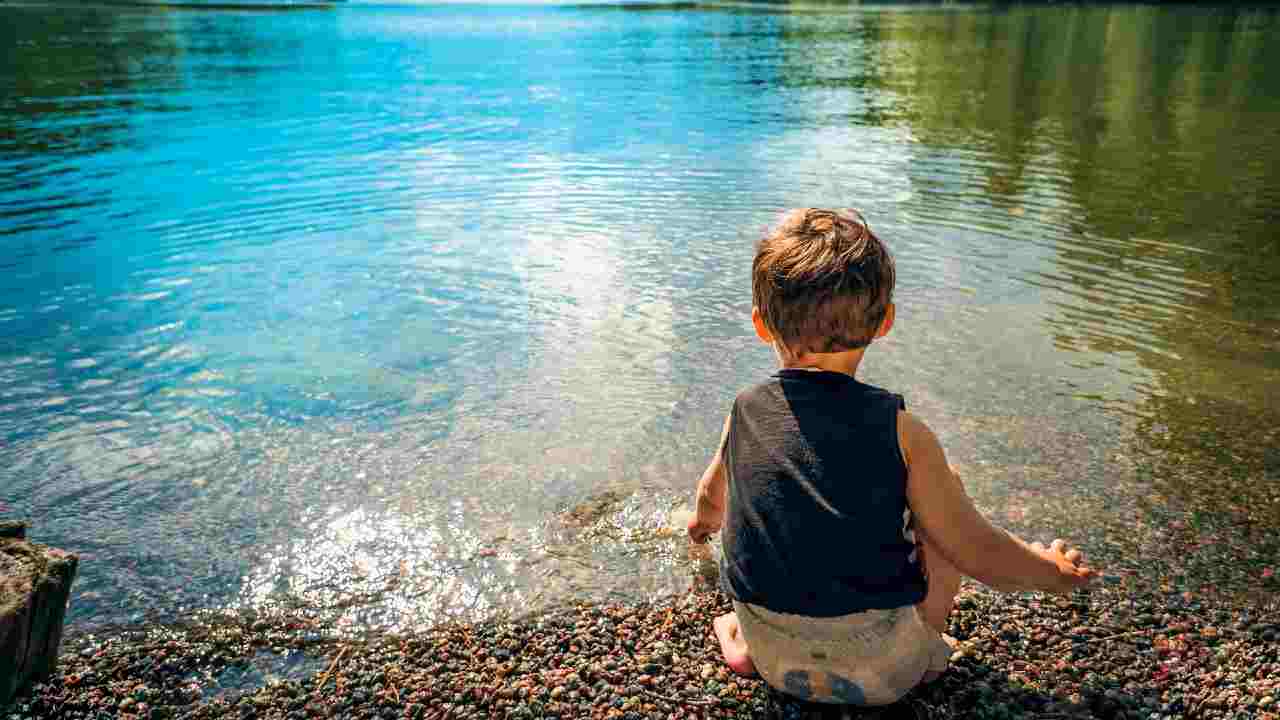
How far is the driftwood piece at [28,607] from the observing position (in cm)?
345

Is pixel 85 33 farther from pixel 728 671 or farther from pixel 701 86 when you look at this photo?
pixel 728 671

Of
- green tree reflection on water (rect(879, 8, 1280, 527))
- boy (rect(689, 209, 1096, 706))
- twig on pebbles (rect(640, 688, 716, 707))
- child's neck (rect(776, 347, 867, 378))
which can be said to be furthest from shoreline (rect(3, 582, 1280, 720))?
green tree reflection on water (rect(879, 8, 1280, 527))

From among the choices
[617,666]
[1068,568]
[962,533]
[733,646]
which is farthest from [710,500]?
[1068,568]

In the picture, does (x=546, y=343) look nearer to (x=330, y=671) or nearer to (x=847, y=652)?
(x=330, y=671)

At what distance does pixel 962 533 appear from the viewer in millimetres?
3359

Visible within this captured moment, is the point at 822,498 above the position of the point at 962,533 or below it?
above

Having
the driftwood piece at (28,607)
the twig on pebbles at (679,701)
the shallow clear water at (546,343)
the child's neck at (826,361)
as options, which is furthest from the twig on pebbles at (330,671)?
the child's neck at (826,361)

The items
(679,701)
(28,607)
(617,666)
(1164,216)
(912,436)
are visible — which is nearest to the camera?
(912,436)

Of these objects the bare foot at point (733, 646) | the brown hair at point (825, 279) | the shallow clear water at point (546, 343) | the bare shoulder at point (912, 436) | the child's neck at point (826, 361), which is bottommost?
the shallow clear water at point (546, 343)

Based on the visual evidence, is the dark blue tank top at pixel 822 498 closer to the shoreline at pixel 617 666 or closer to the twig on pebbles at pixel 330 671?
the shoreline at pixel 617 666

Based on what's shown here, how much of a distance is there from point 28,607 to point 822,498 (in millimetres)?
3217

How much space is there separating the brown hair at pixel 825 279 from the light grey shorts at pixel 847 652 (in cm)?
111

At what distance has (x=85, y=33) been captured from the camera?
72.8 meters

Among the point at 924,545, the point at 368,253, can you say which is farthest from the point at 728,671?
the point at 368,253
